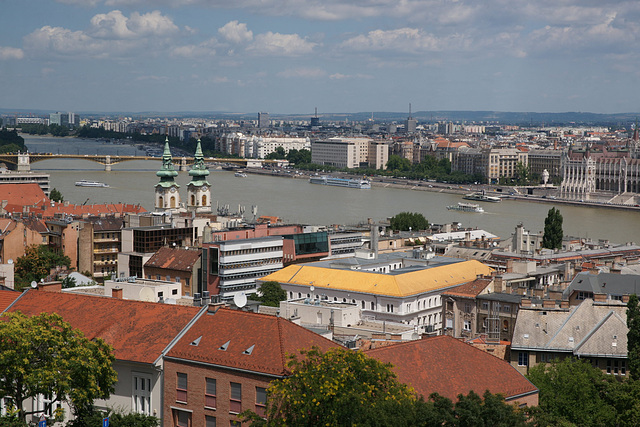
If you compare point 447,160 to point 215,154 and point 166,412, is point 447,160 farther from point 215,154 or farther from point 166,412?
point 166,412

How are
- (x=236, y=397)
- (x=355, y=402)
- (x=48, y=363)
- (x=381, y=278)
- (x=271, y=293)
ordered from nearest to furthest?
(x=355, y=402) → (x=48, y=363) → (x=236, y=397) → (x=271, y=293) → (x=381, y=278)

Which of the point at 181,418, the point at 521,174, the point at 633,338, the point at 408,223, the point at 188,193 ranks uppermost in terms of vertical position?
the point at 633,338

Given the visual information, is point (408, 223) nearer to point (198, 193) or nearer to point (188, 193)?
point (198, 193)

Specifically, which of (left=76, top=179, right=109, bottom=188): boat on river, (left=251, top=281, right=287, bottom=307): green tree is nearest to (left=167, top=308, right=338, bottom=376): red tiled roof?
(left=251, top=281, right=287, bottom=307): green tree

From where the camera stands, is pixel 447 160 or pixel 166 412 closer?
pixel 166 412

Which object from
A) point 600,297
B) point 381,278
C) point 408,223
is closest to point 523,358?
point 600,297

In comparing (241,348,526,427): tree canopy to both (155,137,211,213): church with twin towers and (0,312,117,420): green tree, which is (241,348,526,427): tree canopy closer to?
(0,312,117,420): green tree

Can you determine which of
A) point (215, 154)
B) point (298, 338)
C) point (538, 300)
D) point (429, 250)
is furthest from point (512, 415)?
point (215, 154)
